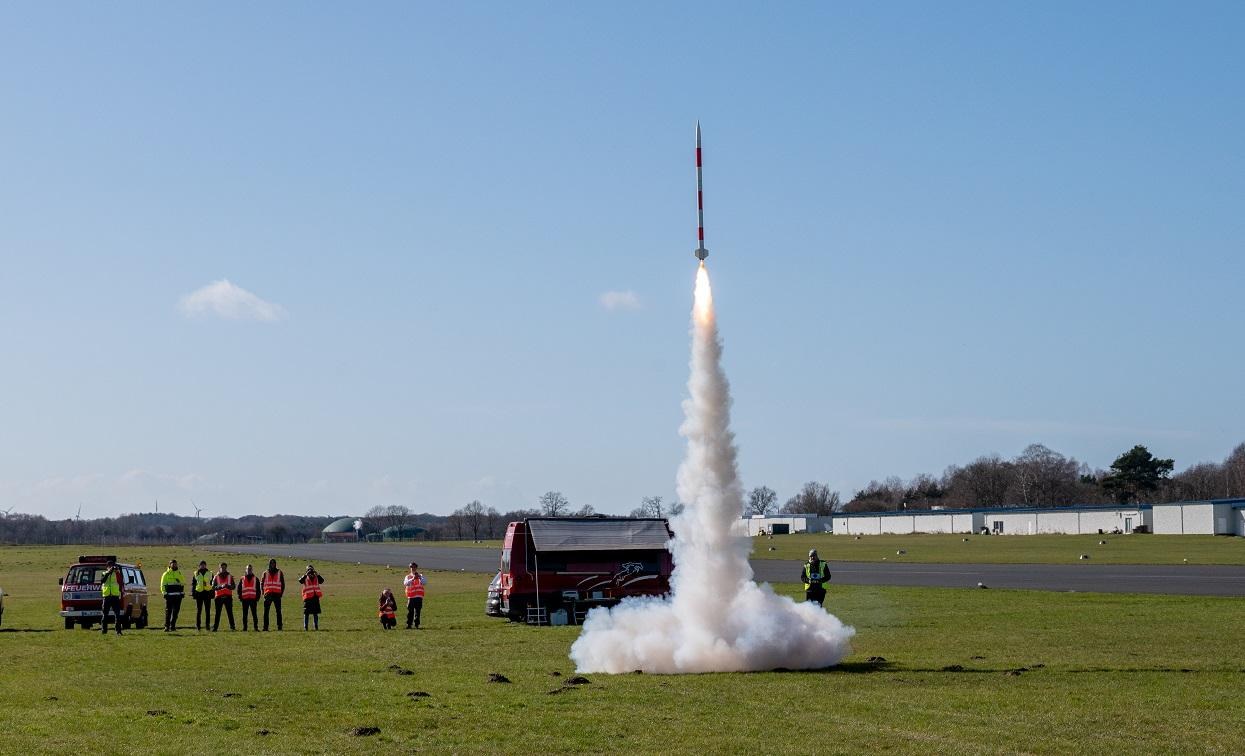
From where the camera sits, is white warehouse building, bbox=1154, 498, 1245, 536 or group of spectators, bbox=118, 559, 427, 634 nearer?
group of spectators, bbox=118, 559, 427, 634

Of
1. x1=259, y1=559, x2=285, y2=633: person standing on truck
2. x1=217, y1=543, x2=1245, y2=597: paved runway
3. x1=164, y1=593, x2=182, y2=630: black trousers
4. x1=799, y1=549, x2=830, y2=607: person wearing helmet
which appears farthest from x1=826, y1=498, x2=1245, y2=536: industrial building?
x1=799, y1=549, x2=830, y2=607: person wearing helmet

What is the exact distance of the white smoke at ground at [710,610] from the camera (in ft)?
76.3

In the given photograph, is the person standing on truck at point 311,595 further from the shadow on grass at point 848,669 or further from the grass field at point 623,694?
the shadow on grass at point 848,669

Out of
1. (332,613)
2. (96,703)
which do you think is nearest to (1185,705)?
(96,703)

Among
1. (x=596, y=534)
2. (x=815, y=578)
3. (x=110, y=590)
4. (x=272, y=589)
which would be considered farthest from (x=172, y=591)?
(x=815, y=578)

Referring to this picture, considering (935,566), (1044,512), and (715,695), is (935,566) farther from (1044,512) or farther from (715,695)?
(1044,512)

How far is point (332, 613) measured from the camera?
45.0 m

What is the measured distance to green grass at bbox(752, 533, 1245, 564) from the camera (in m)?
78.9

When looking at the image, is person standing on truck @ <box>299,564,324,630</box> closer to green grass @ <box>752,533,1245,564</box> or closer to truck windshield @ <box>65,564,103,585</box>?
truck windshield @ <box>65,564,103,585</box>

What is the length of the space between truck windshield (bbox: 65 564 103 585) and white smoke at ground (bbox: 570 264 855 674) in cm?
2028

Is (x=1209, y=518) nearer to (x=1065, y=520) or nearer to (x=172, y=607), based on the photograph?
(x=1065, y=520)

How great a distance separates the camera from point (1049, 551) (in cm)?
9381

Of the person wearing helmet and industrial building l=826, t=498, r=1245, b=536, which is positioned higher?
the person wearing helmet

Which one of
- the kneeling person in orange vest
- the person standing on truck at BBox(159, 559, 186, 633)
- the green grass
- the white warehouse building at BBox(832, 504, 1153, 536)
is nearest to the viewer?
the kneeling person in orange vest
